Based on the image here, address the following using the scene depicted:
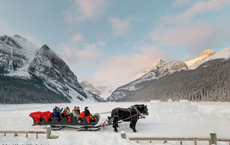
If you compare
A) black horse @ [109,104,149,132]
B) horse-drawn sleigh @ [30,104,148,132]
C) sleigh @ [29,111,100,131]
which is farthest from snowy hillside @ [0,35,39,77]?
black horse @ [109,104,149,132]

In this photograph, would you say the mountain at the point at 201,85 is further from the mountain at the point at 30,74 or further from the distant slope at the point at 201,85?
the mountain at the point at 30,74

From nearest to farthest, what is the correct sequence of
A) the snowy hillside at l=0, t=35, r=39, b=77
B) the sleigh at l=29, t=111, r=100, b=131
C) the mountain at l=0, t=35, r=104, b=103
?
the sleigh at l=29, t=111, r=100, b=131
the mountain at l=0, t=35, r=104, b=103
the snowy hillside at l=0, t=35, r=39, b=77

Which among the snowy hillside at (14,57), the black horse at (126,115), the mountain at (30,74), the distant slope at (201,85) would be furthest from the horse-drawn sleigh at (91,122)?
the snowy hillside at (14,57)

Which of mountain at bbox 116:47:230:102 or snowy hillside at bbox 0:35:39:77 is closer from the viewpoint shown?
mountain at bbox 116:47:230:102

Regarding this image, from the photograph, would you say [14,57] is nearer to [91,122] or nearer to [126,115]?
[91,122]

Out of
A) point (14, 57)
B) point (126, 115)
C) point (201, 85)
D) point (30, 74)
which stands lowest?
point (126, 115)

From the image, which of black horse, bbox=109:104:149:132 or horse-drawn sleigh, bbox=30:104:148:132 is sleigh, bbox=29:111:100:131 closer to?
horse-drawn sleigh, bbox=30:104:148:132

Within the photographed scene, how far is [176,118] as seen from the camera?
15.4m

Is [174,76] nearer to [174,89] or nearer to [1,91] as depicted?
[174,89]

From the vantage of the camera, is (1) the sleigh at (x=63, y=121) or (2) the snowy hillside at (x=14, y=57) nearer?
(1) the sleigh at (x=63, y=121)

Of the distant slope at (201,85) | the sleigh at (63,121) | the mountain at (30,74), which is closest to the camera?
the sleigh at (63,121)

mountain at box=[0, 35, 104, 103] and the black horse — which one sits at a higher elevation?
mountain at box=[0, 35, 104, 103]

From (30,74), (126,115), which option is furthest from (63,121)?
(30,74)

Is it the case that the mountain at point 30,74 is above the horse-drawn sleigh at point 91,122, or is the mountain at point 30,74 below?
above
